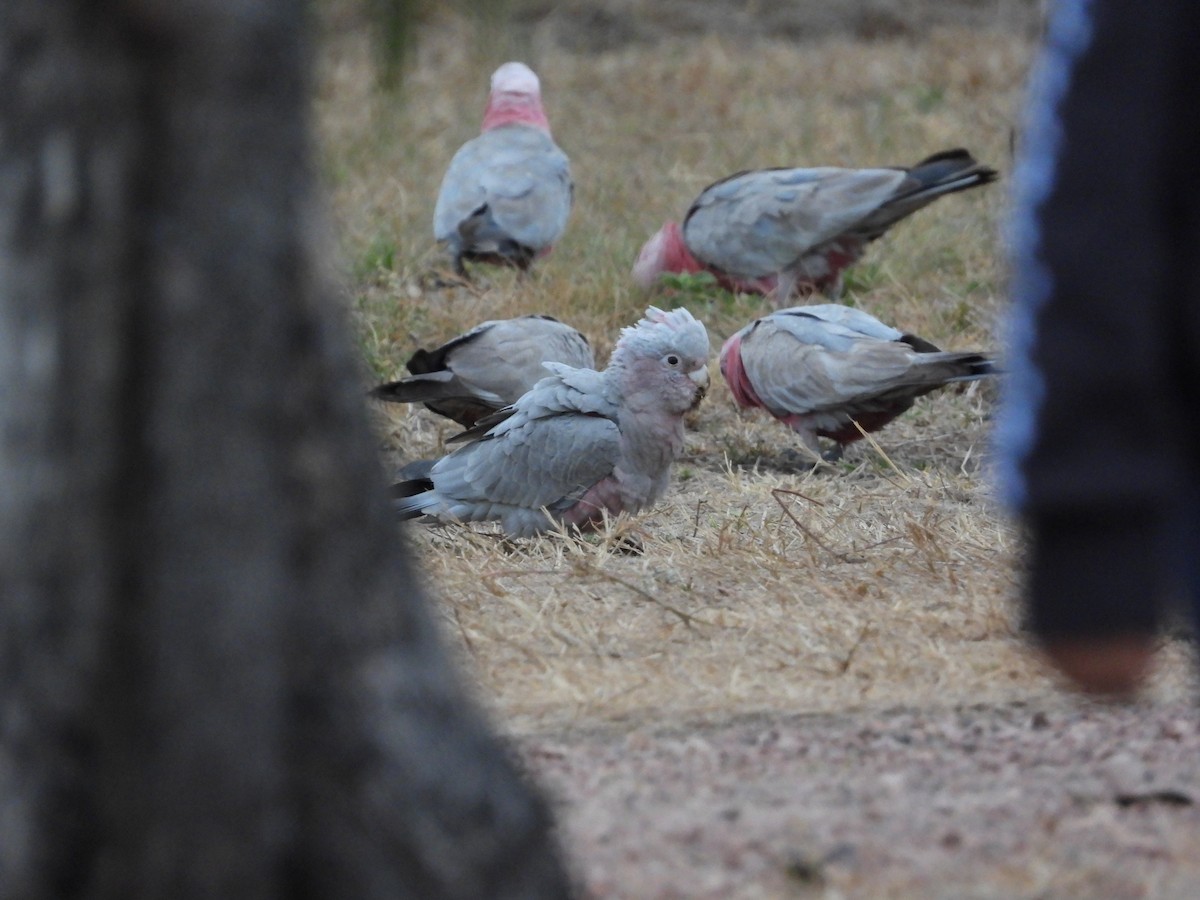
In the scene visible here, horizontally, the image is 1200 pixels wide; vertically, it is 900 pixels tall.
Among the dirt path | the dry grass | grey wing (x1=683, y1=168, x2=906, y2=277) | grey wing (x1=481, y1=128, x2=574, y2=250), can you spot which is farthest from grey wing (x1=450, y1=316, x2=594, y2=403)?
the dirt path

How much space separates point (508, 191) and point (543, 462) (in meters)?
2.97

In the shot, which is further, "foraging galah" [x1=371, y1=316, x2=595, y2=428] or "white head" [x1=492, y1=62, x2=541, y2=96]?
"white head" [x1=492, y1=62, x2=541, y2=96]

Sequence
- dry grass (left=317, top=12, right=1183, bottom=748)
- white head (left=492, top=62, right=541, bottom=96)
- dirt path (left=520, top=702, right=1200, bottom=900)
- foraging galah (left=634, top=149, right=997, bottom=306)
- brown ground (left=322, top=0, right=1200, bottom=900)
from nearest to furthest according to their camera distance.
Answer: dirt path (left=520, top=702, right=1200, bottom=900)
brown ground (left=322, top=0, right=1200, bottom=900)
dry grass (left=317, top=12, right=1183, bottom=748)
foraging galah (left=634, top=149, right=997, bottom=306)
white head (left=492, top=62, right=541, bottom=96)

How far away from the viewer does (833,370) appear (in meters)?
5.16

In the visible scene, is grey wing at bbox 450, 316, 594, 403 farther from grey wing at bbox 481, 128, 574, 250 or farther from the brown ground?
grey wing at bbox 481, 128, 574, 250

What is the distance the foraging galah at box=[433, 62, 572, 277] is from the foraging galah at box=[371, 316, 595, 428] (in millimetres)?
1873

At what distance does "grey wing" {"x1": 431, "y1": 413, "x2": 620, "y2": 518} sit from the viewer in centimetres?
448

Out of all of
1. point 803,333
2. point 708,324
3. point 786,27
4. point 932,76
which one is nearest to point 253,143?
point 803,333

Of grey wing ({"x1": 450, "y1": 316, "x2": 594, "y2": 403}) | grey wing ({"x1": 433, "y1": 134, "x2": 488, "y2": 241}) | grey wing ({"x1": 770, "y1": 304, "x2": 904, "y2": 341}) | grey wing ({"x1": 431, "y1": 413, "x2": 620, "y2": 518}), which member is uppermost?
grey wing ({"x1": 433, "y1": 134, "x2": 488, "y2": 241})

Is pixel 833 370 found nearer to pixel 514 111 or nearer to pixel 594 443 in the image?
pixel 594 443

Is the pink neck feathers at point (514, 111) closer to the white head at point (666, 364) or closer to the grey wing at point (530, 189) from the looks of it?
the grey wing at point (530, 189)

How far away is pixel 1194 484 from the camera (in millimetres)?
1346

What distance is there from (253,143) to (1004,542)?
2.99m

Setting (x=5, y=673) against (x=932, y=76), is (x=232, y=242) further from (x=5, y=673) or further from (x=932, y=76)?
(x=932, y=76)
